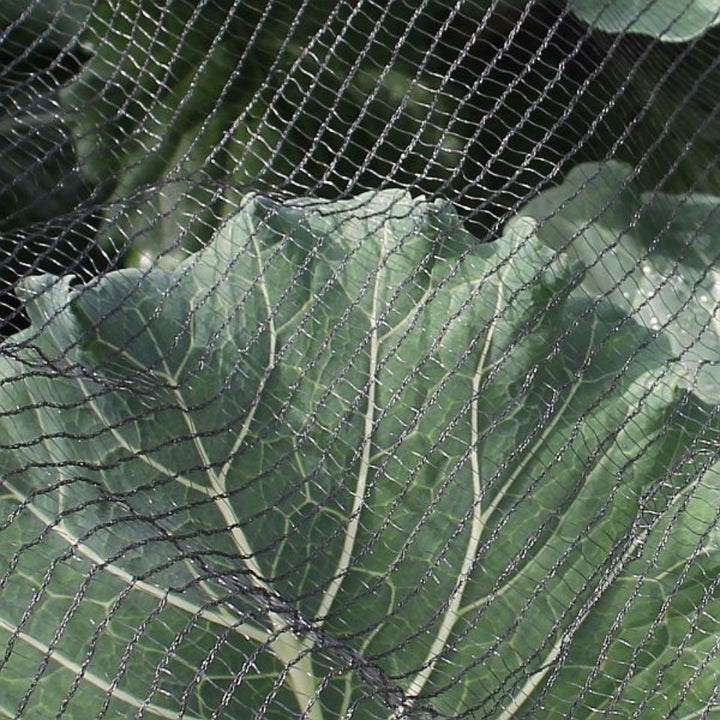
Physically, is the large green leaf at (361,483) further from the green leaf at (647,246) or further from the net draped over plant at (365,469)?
the green leaf at (647,246)

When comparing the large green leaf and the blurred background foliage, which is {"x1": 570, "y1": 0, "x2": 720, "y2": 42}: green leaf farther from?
the large green leaf

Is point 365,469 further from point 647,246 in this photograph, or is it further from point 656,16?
point 656,16

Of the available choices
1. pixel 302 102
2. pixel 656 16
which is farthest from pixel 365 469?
pixel 656 16

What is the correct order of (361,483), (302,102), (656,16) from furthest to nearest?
(656,16)
(302,102)
(361,483)

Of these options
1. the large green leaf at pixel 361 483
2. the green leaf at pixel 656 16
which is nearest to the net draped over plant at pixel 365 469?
the large green leaf at pixel 361 483

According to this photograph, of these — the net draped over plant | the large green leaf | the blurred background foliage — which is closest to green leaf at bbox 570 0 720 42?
the blurred background foliage

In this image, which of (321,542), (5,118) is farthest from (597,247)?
(5,118)
